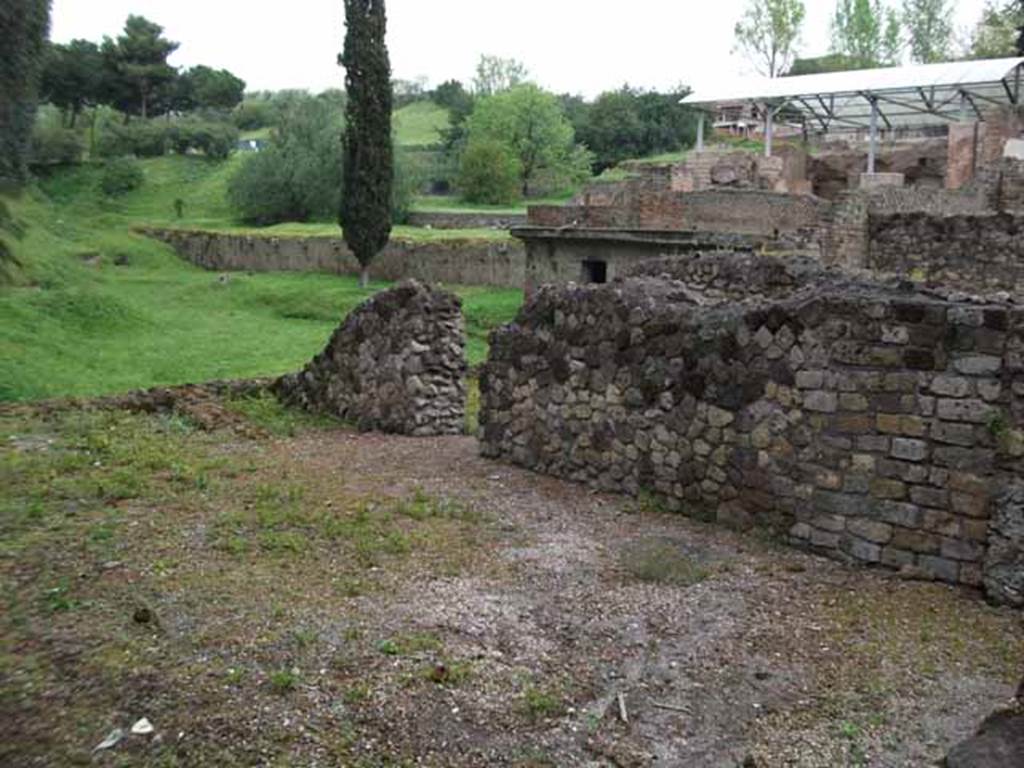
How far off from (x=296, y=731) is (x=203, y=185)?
2280 inches

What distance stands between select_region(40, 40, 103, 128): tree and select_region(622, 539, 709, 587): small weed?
67983 millimetres

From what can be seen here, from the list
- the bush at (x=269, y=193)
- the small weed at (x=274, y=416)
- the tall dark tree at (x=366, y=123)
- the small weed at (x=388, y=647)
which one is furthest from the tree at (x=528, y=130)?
the small weed at (x=388, y=647)

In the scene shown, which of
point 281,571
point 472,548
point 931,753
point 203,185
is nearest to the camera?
point 931,753

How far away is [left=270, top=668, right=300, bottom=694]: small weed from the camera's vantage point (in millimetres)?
4992

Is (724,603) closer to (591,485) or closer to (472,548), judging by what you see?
Answer: (472,548)

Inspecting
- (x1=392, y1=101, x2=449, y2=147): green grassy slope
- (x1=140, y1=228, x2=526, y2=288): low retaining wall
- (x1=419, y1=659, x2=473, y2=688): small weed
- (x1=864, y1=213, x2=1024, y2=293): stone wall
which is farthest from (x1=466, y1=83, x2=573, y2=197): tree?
(x1=419, y1=659, x2=473, y2=688): small weed

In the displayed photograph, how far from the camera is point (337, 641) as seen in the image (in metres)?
5.57

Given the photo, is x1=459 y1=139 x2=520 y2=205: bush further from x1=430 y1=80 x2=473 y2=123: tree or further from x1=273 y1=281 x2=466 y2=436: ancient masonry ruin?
x1=273 y1=281 x2=466 y2=436: ancient masonry ruin

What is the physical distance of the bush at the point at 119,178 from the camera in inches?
2203

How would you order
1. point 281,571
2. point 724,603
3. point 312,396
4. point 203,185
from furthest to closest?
point 203,185
point 312,396
point 281,571
point 724,603

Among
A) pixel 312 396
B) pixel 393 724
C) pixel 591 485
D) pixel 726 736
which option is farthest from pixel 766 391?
pixel 312 396

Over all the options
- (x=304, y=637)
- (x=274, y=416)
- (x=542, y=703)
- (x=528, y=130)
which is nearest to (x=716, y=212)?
(x=274, y=416)

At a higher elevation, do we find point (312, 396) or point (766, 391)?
point (766, 391)

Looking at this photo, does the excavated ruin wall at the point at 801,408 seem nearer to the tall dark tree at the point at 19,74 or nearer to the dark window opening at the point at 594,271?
the tall dark tree at the point at 19,74
